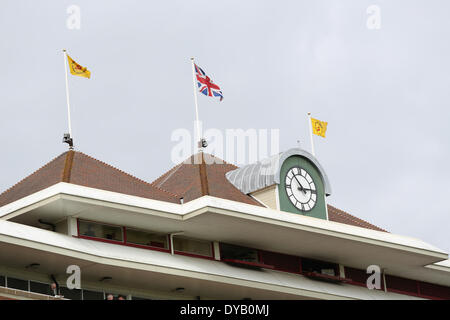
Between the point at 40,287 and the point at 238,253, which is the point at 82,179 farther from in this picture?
the point at 238,253

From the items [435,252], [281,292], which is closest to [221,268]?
[281,292]

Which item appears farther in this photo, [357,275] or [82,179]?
[357,275]

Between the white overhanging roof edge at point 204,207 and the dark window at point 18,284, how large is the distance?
118 inches

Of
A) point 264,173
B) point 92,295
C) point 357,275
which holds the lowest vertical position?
point 92,295

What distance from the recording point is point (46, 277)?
42812 mm

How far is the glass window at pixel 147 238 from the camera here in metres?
45.5

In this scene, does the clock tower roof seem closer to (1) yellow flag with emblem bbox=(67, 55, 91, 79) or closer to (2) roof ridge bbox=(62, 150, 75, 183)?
(2) roof ridge bbox=(62, 150, 75, 183)

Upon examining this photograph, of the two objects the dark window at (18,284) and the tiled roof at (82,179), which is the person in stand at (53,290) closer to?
the dark window at (18,284)

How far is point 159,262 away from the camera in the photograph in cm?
4403

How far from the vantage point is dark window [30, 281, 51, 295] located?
42.3 metres

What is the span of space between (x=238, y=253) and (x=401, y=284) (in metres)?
11.3

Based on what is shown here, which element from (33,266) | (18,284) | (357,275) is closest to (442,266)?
(357,275)
